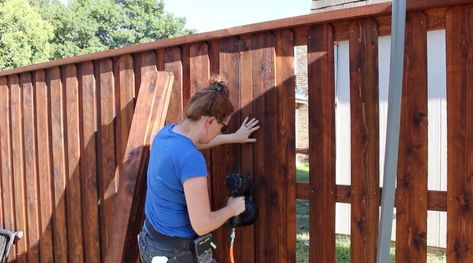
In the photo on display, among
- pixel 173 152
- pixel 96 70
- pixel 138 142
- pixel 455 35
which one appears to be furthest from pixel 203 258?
pixel 96 70

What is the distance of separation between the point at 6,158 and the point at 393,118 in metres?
3.82

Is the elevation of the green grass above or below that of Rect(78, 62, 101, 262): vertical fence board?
below

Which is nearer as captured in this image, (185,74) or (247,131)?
(247,131)

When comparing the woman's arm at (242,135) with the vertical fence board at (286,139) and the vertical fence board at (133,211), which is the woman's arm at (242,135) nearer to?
the vertical fence board at (286,139)

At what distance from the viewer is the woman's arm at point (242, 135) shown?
8.24ft

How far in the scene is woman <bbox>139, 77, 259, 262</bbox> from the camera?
80.4 inches

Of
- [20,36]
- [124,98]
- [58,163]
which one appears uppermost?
[20,36]

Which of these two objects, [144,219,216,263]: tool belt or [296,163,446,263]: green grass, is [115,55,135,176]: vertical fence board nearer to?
[144,219,216,263]: tool belt

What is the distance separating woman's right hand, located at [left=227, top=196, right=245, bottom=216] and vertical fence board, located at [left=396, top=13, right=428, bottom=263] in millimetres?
776

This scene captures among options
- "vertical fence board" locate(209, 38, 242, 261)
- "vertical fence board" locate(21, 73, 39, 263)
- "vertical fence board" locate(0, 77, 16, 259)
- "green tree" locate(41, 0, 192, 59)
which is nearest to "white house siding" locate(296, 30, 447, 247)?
"vertical fence board" locate(209, 38, 242, 261)

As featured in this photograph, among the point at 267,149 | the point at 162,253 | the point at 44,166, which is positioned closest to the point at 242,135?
the point at 267,149

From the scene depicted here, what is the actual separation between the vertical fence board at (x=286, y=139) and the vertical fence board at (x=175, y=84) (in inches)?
28.6

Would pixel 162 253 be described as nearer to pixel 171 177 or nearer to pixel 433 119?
pixel 171 177

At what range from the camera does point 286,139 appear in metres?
2.42
